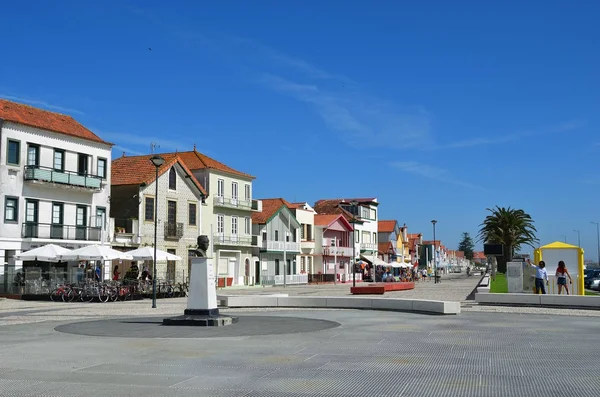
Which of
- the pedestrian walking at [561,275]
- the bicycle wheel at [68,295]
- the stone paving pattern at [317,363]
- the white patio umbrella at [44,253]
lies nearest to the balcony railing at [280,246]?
the white patio umbrella at [44,253]

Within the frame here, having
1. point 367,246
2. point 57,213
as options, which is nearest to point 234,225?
point 57,213

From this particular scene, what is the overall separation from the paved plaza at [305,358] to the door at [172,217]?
32.2 metres

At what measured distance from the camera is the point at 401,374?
32.4 feet

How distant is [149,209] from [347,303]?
2705 centimetres

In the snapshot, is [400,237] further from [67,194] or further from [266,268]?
[67,194]

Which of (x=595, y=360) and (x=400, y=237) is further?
(x=400, y=237)

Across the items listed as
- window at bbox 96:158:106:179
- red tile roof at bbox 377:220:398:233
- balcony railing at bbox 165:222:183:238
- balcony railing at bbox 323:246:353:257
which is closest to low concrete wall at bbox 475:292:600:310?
window at bbox 96:158:106:179

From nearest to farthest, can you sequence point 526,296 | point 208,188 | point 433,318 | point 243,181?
point 433,318 < point 526,296 < point 208,188 < point 243,181

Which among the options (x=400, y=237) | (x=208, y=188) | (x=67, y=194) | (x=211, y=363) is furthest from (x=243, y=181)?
(x=400, y=237)

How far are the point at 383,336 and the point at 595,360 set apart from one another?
4873 millimetres

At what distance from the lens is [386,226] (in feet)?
366

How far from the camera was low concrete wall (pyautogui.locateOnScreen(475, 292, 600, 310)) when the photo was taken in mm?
24406

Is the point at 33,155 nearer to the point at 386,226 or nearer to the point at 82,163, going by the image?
the point at 82,163

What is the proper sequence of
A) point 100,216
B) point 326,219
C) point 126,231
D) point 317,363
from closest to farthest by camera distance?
point 317,363 < point 100,216 < point 126,231 < point 326,219
